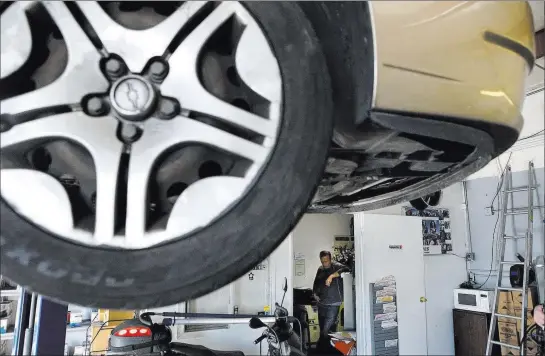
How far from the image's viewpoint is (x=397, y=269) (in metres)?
3.80

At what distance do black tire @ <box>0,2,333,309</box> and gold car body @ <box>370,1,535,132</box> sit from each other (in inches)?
3.3

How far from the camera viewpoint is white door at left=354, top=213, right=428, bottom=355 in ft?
12.0

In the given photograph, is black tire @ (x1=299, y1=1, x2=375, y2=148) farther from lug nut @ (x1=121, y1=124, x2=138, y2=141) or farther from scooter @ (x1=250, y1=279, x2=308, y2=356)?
scooter @ (x1=250, y1=279, x2=308, y2=356)

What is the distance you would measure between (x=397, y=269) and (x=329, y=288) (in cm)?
81

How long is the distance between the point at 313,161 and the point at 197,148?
168 millimetres

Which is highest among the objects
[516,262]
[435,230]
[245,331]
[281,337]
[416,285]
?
[435,230]

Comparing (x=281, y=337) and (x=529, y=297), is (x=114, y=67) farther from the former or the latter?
(x=529, y=297)

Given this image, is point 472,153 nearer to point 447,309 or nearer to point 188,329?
point 188,329

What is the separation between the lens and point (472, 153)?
0.68 meters

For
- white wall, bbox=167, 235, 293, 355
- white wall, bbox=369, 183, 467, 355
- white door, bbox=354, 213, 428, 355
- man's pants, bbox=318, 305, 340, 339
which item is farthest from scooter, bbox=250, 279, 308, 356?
man's pants, bbox=318, 305, 340, 339

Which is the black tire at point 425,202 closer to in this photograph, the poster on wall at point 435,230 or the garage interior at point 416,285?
the garage interior at point 416,285

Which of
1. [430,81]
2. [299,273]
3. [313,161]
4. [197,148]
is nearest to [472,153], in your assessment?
[430,81]

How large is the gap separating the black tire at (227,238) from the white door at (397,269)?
10.7 feet

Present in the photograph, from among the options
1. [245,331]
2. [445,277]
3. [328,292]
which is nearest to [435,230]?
[445,277]
